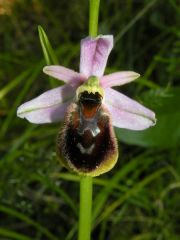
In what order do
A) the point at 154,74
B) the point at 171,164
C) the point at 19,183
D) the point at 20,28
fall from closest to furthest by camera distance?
the point at 19,183
the point at 171,164
the point at 154,74
the point at 20,28

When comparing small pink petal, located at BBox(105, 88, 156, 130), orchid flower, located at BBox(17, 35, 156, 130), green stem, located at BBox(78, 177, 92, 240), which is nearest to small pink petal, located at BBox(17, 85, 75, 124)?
orchid flower, located at BBox(17, 35, 156, 130)

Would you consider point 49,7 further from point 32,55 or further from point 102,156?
point 102,156

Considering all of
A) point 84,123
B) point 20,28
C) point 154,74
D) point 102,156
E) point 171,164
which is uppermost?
point 20,28

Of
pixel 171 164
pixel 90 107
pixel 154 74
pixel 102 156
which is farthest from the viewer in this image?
pixel 154 74

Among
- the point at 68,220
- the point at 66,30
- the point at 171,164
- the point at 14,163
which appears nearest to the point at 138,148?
the point at 171,164

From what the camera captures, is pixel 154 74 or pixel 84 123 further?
pixel 154 74

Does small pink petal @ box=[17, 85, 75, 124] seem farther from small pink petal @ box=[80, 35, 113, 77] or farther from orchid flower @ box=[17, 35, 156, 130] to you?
small pink petal @ box=[80, 35, 113, 77]

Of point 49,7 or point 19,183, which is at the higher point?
point 49,7
